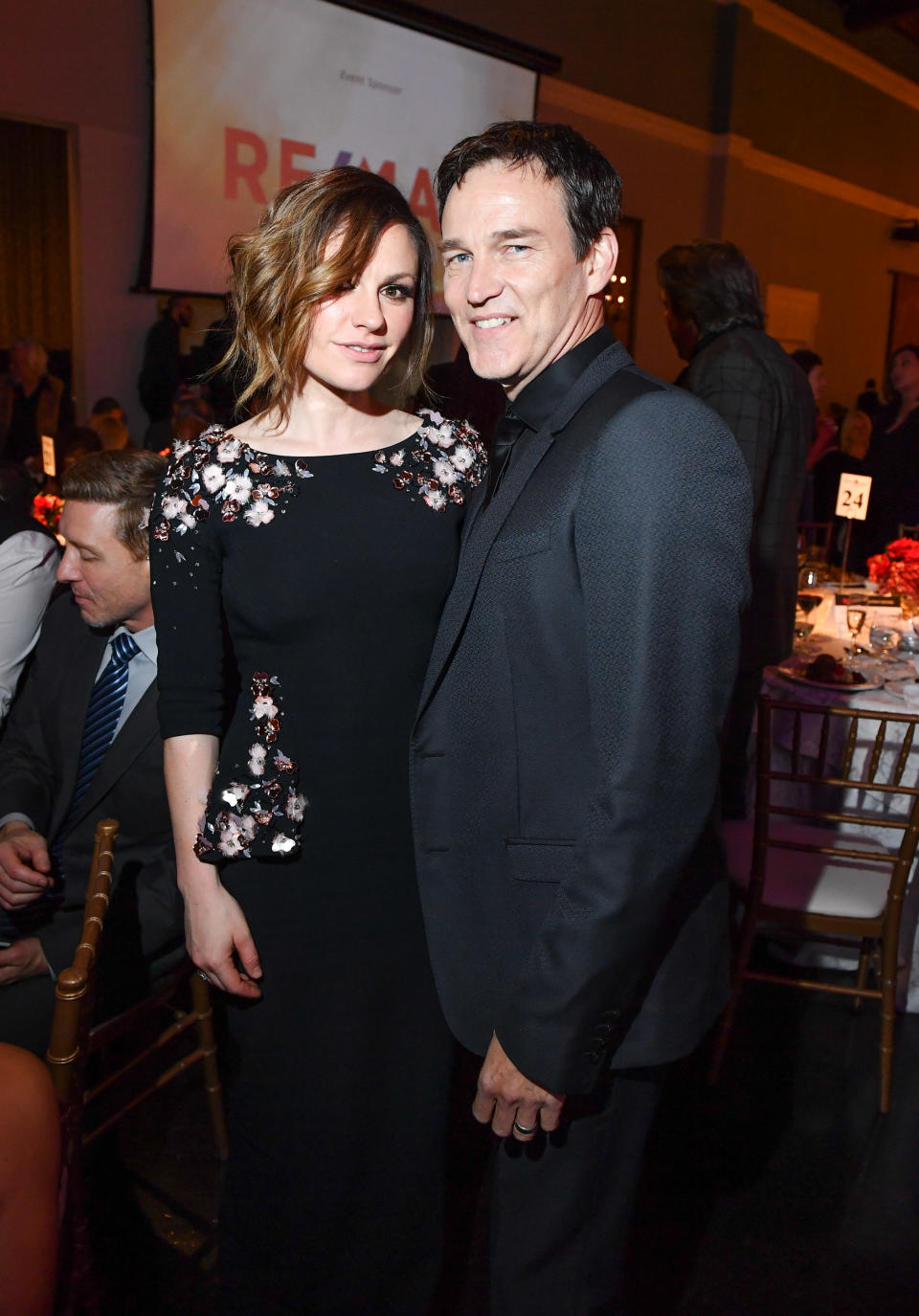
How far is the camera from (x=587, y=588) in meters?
0.98

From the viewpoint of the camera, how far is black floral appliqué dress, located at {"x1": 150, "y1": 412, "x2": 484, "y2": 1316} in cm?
126

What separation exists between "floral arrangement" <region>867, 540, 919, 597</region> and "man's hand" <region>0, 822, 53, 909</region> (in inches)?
114

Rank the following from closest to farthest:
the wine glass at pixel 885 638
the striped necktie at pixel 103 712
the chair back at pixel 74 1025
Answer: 1. the chair back at pixel 74 1025
2. the striped necktie at pixel 103 712
3. the wine glass at pixel 885 638

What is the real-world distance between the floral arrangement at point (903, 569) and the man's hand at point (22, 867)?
290 cm

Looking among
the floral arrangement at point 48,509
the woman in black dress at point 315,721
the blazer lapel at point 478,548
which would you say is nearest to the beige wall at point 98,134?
the floral arrangement at point 48,509

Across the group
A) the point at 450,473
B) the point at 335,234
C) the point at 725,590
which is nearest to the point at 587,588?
the point at 725,590

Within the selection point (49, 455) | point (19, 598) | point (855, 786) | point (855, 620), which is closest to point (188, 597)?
point (19, 598)

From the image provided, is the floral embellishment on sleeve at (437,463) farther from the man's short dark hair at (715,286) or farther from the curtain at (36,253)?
the curtain at (36,253)

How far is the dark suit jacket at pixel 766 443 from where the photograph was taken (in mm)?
2783

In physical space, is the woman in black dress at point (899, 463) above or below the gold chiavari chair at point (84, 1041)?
above

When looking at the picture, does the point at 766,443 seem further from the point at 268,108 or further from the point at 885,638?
the point at 268,108

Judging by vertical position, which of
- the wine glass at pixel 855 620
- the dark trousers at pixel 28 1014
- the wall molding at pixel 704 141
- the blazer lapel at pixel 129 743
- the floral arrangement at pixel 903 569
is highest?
the wall molding at pixel 704 141

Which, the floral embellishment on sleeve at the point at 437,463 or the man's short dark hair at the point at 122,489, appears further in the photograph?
the man's short dark hair at the point at 122,489

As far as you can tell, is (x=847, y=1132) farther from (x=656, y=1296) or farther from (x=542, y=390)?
(x=542, y=390)
